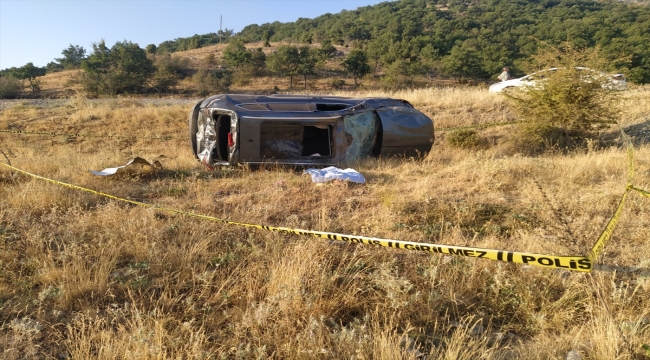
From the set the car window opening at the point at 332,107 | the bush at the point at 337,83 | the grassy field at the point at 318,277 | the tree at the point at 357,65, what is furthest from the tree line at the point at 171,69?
the grassy field at the point at 318,277

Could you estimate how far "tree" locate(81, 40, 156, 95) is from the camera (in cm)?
2870

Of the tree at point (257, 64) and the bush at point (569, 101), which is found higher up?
the tree at point (257, 64)

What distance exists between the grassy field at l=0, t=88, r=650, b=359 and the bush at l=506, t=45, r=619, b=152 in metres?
4.60

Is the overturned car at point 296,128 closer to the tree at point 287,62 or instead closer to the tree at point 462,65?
the tree at point 287,62

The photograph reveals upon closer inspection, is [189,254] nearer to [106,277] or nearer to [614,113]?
[106,277]

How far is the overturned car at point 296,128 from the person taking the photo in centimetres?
770

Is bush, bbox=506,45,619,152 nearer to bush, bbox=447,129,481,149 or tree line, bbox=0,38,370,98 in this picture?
bush, bbox=447,129,481,149

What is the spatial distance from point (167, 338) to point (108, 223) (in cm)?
243

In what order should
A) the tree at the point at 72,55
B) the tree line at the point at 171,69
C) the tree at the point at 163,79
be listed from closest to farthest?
the tree line at the point at 171,69, the tree at the point at 163,79, the tree at the point at 72,55

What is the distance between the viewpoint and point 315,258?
320 centimetres

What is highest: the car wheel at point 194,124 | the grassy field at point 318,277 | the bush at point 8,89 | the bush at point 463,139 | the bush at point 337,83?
the bush at point 337,83

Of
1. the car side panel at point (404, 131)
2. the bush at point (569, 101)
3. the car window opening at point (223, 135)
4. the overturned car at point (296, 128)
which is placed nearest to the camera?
the overturned car at point (296, 128)

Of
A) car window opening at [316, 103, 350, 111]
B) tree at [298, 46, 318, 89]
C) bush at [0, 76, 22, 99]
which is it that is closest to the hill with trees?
tree at [298, 46, 318, 89]

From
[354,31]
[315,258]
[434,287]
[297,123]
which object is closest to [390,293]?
[434,287]
